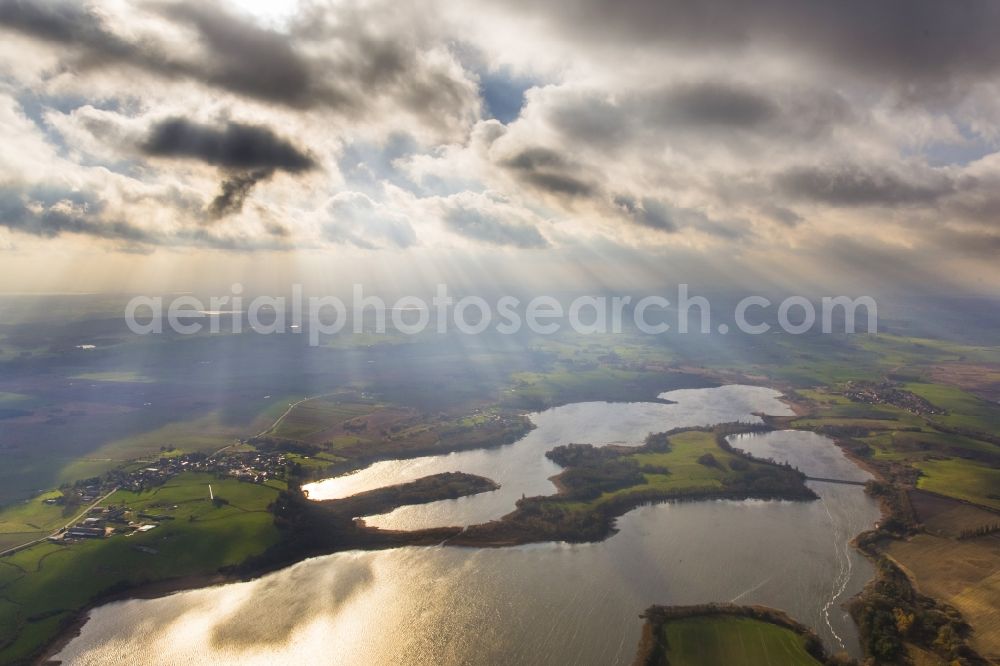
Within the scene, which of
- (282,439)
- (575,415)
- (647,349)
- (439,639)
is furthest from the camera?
(647,349)

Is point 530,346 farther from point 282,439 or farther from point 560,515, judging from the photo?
point 560,515

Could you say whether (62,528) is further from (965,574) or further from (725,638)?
(965,574)

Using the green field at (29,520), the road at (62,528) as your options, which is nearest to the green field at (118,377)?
the green field at (29,520)

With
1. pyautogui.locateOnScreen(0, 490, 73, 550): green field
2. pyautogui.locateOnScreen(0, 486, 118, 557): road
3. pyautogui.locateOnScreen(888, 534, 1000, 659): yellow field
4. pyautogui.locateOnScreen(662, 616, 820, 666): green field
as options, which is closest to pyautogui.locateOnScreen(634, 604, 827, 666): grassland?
pyautogui.locateOnScreen(662, 616, 820, 666): green field

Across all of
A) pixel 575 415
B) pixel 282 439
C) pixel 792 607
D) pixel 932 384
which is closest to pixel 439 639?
pixel 792 607

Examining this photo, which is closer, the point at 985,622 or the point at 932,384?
the point at 985,622

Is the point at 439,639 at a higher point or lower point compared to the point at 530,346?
lower
